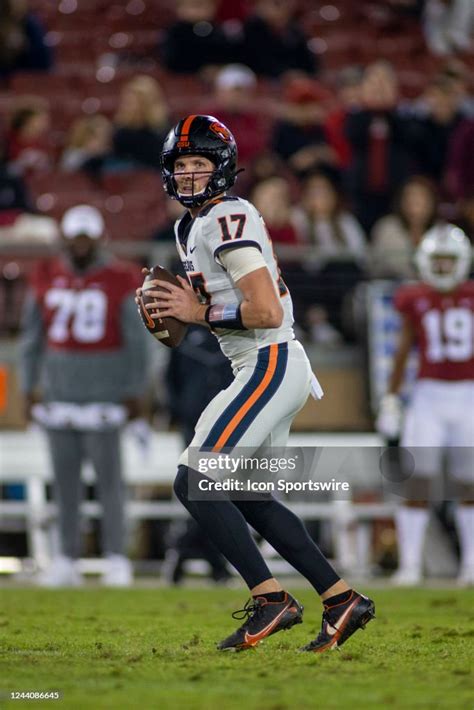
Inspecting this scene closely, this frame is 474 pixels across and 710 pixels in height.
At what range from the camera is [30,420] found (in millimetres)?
8844

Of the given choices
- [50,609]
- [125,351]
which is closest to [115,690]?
[50,609]

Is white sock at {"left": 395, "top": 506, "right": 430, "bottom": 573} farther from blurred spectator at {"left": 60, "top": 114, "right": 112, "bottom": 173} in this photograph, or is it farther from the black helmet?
the black helmet

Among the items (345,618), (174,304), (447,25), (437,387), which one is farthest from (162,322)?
(447,25)

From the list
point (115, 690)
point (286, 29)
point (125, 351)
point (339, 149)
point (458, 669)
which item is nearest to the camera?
point (115, 690)

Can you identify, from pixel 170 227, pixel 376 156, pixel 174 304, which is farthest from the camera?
pixel 376 156

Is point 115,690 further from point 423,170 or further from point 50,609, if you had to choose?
point 423,170

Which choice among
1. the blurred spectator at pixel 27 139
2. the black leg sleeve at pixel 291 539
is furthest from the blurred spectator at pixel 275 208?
the black leg sleeve at pixel 291 539

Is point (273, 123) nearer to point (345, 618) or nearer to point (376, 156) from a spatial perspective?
point (376, 156)

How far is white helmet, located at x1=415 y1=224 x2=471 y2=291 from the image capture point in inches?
345

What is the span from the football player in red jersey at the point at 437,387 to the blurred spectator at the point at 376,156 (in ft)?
5.90

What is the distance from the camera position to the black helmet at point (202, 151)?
4.91m

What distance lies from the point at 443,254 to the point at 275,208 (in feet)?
4.73

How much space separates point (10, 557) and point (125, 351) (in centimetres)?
220

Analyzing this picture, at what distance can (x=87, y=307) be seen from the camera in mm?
8664
